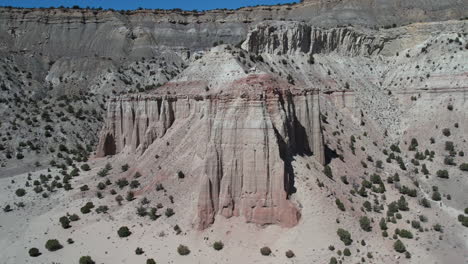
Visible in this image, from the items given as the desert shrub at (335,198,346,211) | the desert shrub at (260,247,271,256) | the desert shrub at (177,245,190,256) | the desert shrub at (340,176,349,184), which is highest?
the desert shrub at (340,176,349,184)

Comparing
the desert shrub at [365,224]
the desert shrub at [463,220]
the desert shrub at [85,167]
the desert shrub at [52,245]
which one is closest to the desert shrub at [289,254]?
the desert shrub at [365,224]

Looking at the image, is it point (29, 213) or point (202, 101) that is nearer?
point (29, 213)

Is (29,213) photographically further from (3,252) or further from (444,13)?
(444,13)

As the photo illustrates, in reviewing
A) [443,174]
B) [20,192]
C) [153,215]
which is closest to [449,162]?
[443,174]

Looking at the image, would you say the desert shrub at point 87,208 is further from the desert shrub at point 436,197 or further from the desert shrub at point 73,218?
the desert shrub at point 436,197

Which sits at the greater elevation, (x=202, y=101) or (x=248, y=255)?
(x=202, y=101)

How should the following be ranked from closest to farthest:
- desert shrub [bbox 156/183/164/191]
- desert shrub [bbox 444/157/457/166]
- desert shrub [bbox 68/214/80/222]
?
desert shrub [bbox 68/214/80/222], desert shrub [bbox 156/183/164/191], desert shrub [bbox 444/157/457/166]

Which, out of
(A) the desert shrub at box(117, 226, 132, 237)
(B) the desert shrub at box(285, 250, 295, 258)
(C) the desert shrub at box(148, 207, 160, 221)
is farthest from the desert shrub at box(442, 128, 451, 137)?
(A) the desert shrub at box(117, 226, 132, 237)

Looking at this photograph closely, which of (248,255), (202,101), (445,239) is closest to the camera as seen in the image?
(248,255)

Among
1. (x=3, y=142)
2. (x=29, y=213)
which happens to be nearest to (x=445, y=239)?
(x=29, y=213)

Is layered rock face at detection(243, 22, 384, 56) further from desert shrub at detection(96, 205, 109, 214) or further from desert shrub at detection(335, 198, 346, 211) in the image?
desert shrub at detection(335, 198, 346, 211)
